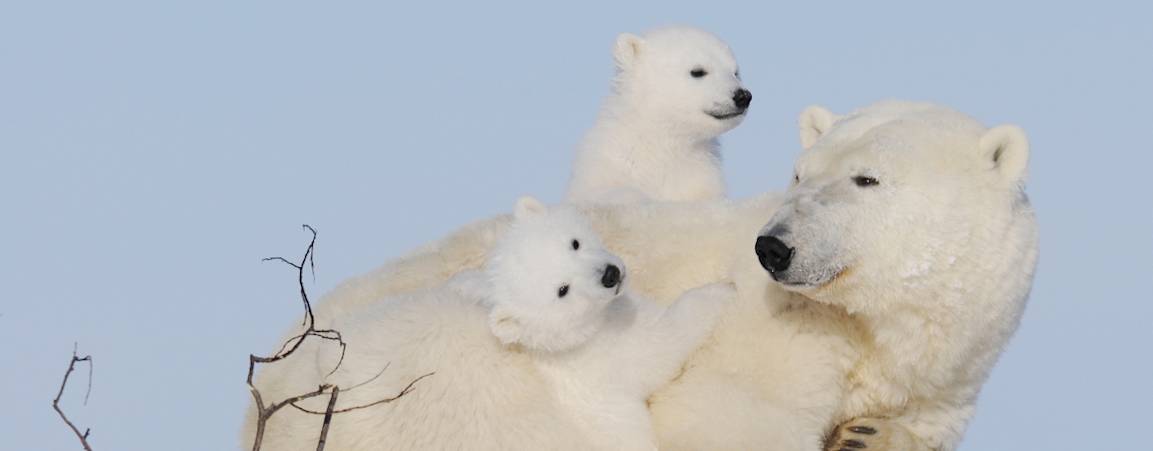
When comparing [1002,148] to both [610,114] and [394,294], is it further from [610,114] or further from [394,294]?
[610,114]

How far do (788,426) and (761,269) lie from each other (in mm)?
504

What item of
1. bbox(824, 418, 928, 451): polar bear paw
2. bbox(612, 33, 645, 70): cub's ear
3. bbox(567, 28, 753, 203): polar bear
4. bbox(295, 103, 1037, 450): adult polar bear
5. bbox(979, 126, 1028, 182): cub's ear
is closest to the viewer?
bbox(295, 103, 1037, 450): adult polar bear

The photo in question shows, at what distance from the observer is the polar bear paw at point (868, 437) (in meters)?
4.63

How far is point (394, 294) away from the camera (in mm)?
4902

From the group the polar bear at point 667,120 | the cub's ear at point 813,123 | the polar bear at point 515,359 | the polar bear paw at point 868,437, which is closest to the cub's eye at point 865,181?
the cub's ear at point 813,123

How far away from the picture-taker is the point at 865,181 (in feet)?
14.1

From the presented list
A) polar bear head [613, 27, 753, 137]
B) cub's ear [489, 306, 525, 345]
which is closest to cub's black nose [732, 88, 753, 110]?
polar bear head [613, 27, 753, 137]

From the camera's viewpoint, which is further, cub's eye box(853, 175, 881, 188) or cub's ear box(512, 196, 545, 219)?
cub's ear box(512, 196, 545, 219)

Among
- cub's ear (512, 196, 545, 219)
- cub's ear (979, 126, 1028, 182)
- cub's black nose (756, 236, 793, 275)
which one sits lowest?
cub's ear (512, 196, 545, 219)

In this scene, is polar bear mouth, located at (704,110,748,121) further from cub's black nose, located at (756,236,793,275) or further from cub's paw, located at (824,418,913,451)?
cub's black nose, located at (756,236,793,275)

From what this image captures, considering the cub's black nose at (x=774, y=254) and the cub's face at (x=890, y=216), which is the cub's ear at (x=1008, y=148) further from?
the cub's black nose at (x=774, y=254)

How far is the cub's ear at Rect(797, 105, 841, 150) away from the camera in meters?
4.92

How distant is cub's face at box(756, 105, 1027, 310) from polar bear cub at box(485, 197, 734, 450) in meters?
0.43

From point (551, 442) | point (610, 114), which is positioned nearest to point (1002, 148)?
point (551, 442)
